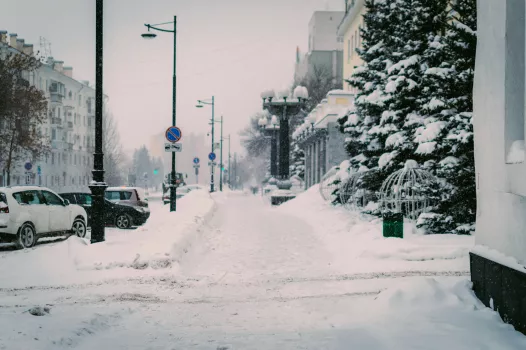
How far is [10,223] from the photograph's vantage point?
41.6ft

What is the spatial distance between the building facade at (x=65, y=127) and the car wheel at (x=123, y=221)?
4239 cm

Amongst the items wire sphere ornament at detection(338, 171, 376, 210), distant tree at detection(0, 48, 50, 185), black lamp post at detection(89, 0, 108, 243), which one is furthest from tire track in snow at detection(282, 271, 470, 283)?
distant tree at detection(0, 48, 50, 185)

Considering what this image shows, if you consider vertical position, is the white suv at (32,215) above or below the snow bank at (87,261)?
above

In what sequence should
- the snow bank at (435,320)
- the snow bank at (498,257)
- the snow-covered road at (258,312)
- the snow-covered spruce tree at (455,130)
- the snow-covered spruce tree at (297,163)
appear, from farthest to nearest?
the snow-covered spruce tree at (297,163)
the snow-covered spruce tree at (455,130)
the snow bank at (498,257)
the snow-covered road at (258,312)
the snow bank at (435,320)

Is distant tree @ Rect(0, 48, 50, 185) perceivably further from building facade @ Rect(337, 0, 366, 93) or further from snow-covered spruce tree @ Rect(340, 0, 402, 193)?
building facade @ Rect(337, 0, 366, 93)

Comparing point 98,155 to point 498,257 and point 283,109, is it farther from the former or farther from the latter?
point 283,109

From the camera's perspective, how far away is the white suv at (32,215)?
12.7m

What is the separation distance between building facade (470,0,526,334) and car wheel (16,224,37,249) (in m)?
9.96

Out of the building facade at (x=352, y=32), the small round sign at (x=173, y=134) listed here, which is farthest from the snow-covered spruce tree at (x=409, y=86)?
the building facade at (x=352, y=32)

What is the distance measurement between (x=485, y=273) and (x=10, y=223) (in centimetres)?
1022

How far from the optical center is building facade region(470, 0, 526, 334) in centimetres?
578

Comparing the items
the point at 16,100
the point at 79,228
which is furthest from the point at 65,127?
the point at 79,228

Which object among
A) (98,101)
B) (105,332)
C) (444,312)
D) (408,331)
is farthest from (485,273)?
(98,101)

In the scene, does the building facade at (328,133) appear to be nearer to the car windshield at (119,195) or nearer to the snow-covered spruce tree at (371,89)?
the snow-covered spruce tree at (371,89)
